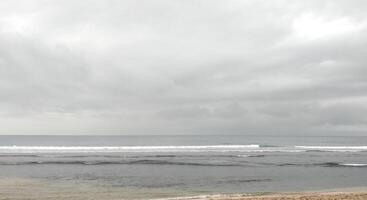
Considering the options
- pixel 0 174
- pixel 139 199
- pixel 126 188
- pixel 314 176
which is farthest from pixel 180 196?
pixel 0 174

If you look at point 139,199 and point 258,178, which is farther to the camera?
point 258,178

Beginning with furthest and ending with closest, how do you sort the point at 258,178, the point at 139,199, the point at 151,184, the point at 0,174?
the point at 0,174, the point at 258,178, the point at 151,184, the point at 139,199

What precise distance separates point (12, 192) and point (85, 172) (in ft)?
38.6

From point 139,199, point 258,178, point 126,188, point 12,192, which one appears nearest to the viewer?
point 139,199

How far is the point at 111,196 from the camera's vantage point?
22.7 m

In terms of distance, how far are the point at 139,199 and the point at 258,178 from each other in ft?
42.0

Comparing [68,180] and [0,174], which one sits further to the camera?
[0,174]

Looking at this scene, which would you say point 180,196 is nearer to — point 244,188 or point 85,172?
Answer: point 244,188

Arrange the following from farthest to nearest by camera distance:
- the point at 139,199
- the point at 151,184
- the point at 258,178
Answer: the point at 258,178
the point at 151,184
the point at 139,199

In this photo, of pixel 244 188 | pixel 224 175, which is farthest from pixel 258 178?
pixel 244 188

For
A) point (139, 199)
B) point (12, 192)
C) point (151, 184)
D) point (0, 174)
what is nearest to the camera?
point (139, 199)

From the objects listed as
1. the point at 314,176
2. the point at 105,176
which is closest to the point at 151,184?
the point at 105,176

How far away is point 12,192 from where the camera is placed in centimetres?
2398

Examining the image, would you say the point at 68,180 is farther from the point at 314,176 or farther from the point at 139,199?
the point at 314,176
